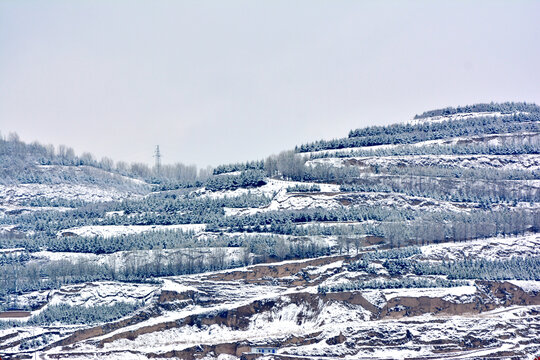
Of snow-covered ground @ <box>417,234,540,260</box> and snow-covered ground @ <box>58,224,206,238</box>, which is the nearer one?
snow-covered ground @ <box>417,234,540,260</box>

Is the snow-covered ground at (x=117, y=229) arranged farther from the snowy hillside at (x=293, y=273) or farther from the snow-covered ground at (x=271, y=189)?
the snow-covered ground at (x=271, y=189)

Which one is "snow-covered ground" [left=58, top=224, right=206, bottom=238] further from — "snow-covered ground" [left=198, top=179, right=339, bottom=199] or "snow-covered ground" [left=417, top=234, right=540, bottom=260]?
"snow-covered ground" [left=417, top=234, right=540, bottom=260]

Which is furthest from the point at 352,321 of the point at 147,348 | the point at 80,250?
the point at 80,250

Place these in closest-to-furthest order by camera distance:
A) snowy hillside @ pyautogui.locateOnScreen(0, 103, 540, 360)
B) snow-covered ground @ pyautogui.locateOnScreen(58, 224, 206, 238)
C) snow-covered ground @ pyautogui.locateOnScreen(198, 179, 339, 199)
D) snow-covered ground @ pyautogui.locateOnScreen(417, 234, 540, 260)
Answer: snowy hillside @ pyautogui.locateOnScreen(0, 103, 540, 360)
snow-covered ground @ pyautogui.locateOnScreen(417, 234, 540, 260)
snow-covered ground @ pyautogui.locateOnScreen(58, 224, 206, 238)
snow-covered ground @ pyautogui.locateOnScreen(198, 179, 339, 199)

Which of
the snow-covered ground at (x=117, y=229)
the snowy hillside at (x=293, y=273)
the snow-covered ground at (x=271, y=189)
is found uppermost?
the snow-covered ground at (x=271, y=189)

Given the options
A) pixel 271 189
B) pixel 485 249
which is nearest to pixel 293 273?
pixel 485 249

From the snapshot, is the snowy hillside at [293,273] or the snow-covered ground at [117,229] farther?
the snow-covered ground at [117,229]

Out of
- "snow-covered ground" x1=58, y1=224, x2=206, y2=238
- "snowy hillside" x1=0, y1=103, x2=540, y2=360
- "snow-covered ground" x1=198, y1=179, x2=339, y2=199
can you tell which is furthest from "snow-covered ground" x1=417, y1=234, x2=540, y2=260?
"snow-covered ground" x1=58, y1=224, x2=206, y2=238

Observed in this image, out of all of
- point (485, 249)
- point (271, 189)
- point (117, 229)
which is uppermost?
point (271, 189)

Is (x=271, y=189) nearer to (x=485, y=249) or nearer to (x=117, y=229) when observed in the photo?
(x=117, y=229)

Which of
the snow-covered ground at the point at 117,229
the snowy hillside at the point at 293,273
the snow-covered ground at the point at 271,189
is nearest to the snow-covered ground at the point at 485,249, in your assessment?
the snowy hillside at the point at 293,273

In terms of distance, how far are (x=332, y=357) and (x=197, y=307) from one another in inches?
962

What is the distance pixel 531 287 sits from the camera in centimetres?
15400

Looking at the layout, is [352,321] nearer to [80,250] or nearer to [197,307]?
[197,307]
